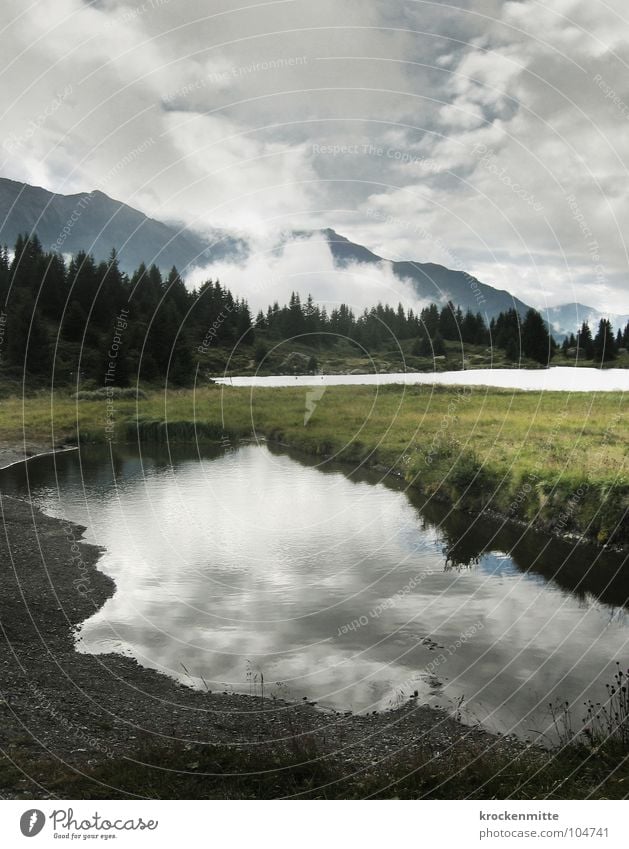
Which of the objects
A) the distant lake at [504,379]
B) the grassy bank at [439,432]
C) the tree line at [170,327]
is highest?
the tree line at [170,327]

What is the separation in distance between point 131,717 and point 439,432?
35280 millimetres

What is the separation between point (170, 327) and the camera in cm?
8756

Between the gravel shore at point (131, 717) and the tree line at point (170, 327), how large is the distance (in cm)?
6835

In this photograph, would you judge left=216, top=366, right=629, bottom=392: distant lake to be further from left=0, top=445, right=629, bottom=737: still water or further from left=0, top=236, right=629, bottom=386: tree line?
left=0, top=445, right=629, bottom=737: still water

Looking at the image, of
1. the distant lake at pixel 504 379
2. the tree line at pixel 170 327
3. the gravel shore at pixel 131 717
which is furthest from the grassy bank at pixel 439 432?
the gravel shore at pixel 131 717

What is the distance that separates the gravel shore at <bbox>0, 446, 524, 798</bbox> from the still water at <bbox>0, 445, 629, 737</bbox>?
2.17 feet

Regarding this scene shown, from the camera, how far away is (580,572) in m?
22.8

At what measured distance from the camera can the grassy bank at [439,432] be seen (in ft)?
93.1

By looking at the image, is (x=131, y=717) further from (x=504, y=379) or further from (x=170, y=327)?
(x=170, y=327)

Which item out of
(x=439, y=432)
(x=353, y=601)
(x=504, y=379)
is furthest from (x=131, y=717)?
(x=504, y=379)

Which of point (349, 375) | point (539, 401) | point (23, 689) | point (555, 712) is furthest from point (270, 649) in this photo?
point (349, 375)

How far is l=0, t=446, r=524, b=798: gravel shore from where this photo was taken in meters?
11.5

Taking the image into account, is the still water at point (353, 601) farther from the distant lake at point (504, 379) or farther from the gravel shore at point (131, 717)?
the distant lake at point (504, 379)

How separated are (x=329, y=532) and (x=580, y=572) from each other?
10.8m
